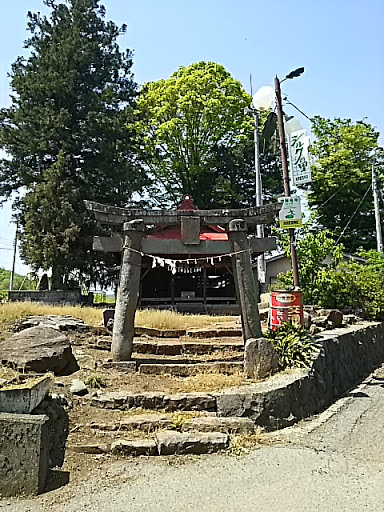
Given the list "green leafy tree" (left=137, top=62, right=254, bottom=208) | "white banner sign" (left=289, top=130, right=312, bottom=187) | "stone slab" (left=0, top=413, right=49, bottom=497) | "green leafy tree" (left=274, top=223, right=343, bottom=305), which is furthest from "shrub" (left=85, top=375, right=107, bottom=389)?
"green leafy tree" (left=137, top=62, right=254, bottom=208)

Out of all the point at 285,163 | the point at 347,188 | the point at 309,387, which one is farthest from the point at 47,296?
the point at 347,188

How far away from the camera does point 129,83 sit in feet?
90.8

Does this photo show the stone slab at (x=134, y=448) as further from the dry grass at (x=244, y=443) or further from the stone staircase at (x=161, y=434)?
the dry grass at (x=244, y=443)

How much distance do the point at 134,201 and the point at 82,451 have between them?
22.9 m

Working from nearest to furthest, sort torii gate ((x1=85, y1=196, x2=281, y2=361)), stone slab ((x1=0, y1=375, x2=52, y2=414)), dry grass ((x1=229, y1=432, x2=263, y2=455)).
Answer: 1. stone slab ((x1=0, y1=375, x2=52, y2=414))
2. dry grass ((x1=229, y1=432, x2=263, y2=455))
3. torii gate ((x1=85, y1=196, x2=281, y2=361))

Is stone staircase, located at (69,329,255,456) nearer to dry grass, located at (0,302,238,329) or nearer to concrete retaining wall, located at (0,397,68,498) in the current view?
concrete retaining wall, located at (0,397,68,498)

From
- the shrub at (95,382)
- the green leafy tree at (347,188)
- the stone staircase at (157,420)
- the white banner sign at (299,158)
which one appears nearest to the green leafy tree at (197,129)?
the green leafy tree at (347,188)

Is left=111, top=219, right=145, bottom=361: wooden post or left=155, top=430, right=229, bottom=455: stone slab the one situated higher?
left=111, top=219, right=145, bottom=361: wooden post

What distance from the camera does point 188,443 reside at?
16.6 feet

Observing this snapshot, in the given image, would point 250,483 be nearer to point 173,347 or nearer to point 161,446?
Result: point 161,446

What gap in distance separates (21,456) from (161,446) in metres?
1.48

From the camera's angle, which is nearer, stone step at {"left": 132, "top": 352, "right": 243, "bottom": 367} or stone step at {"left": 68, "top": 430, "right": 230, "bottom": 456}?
stone step at {"left": 68, "top": 430, "right": 230, "bottom": 456}

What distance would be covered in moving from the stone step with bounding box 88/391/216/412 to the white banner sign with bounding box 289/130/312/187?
498 centimetres

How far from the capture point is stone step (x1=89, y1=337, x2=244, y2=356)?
29.9ft
